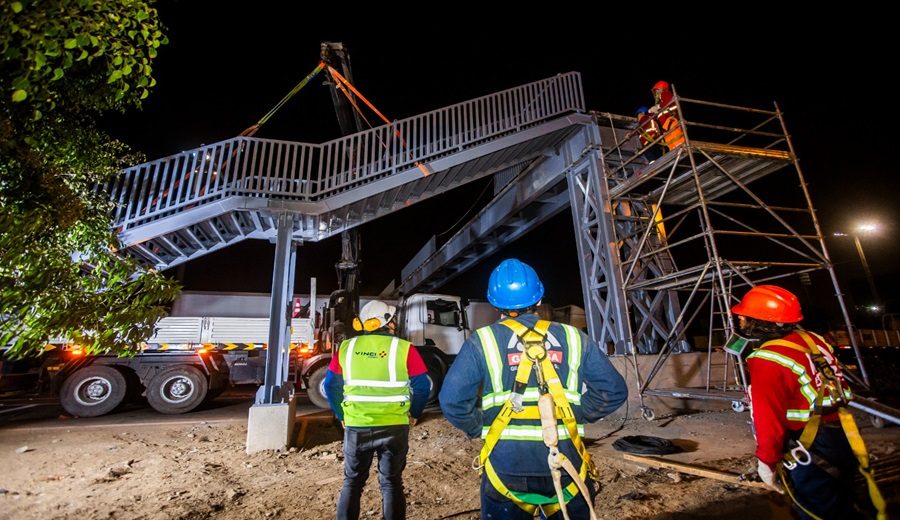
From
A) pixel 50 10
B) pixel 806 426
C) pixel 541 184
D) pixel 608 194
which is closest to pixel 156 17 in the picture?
pixel 50 10

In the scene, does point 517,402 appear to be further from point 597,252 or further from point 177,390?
point 177,390

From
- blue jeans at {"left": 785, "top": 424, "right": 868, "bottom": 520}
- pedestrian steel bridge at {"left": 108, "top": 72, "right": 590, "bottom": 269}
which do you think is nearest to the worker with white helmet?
blue jeans at {"left": 785, "top": 424, "right": 868, "bottom": 520}

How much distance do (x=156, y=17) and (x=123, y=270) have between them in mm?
1750

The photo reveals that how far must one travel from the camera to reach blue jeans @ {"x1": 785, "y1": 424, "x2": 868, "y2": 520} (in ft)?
7.23

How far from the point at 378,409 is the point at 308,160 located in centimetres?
516

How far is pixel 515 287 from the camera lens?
2256 mm

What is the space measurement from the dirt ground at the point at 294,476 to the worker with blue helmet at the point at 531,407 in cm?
179

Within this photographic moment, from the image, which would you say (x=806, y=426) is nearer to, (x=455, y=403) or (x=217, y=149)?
(x=455, y=403)

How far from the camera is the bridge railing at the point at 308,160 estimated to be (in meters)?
6.03

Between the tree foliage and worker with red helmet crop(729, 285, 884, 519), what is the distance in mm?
4113

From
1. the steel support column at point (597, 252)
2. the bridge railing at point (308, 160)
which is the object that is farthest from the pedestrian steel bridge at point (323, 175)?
the steel support column at point (597, 252)

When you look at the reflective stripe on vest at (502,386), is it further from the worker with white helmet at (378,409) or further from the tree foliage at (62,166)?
the tree foliage at (62,166)

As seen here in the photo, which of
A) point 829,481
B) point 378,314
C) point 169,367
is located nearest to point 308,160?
point 378,314

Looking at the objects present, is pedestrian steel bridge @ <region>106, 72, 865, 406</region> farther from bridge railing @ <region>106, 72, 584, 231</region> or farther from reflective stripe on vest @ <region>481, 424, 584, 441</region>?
reflective stripe on vest @ <region>481, 424, 584, 441</region>
